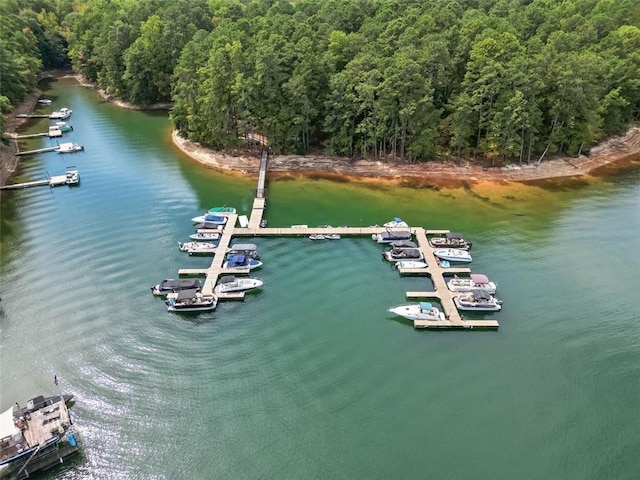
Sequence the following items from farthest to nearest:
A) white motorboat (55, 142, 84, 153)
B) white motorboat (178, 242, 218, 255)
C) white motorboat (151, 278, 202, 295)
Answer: white motorboat (55, 142, 84, 153), white motorboat (178, 242, 218, 255), white motorboat (151, 278, 202, 295)

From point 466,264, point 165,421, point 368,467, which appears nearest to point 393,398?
point 368,467

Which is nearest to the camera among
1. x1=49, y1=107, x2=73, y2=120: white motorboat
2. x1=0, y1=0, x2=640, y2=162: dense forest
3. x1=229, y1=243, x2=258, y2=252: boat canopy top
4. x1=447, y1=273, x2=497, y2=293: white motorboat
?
x1=447, y1=273, x2=497, y2=293: white motorboat

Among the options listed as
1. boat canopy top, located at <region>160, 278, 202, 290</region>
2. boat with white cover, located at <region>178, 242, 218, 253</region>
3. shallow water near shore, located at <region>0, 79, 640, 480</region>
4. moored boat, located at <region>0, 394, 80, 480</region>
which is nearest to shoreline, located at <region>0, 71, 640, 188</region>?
shallow water near shore, located at <region>0, 79, 640, 480</region>

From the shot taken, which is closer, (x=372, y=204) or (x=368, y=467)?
(x=368, y=467)

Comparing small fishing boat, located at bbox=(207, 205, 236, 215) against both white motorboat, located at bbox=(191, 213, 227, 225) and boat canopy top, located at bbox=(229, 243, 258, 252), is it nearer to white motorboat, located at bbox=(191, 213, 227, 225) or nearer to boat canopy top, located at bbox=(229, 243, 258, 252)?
white motorboat, located at bbox=(191, 213, 227, 225)

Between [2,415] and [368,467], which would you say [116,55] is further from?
[368,467]

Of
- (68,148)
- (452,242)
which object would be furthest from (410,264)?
(68,148)

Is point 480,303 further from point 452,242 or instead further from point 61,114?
point 61,114
